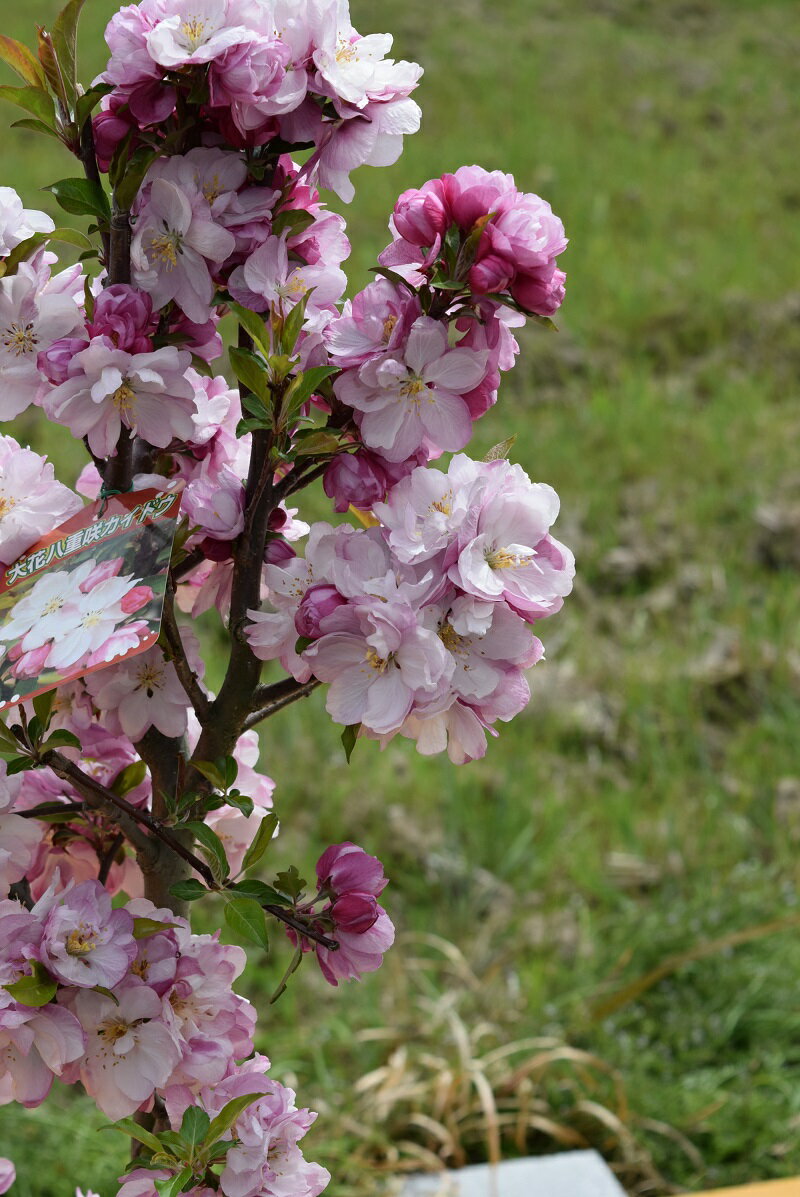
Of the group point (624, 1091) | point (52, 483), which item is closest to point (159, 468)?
point (52, 483)

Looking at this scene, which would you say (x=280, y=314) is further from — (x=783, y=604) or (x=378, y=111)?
(x=783, y=604)

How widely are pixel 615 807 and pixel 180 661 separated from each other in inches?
59.8

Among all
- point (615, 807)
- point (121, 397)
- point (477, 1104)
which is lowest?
point (615, 807)

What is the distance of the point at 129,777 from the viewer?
771mm

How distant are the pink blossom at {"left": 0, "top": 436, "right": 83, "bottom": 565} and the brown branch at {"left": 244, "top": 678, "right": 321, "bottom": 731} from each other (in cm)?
14

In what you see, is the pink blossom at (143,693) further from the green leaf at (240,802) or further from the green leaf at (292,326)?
the green leaf at (292,326)

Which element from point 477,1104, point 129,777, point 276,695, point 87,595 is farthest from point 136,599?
point 477,1104

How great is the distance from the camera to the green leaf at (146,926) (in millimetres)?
624

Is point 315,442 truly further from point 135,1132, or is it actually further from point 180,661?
point 135,1132

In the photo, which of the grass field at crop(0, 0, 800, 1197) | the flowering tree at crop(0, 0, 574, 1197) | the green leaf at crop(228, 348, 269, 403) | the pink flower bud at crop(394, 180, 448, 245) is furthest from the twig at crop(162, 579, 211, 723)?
the grass field at crop(0, 0, 800, 1197)

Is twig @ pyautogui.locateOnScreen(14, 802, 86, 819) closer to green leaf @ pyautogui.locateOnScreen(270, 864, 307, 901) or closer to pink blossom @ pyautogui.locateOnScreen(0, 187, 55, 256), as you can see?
green leaf @ pyautogui.locateOnScreen(270, 864, 307, 901)

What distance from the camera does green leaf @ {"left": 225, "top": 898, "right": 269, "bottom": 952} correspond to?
61cm

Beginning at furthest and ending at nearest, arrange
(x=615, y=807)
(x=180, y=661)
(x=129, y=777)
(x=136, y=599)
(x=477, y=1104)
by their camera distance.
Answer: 1. (x=615, y=807)
2. (x=477, y=1104)
3. (x=129, y=777)
4. (x=180, y=661)
5. (x=136, y=599)

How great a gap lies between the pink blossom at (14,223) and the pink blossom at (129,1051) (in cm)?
37
